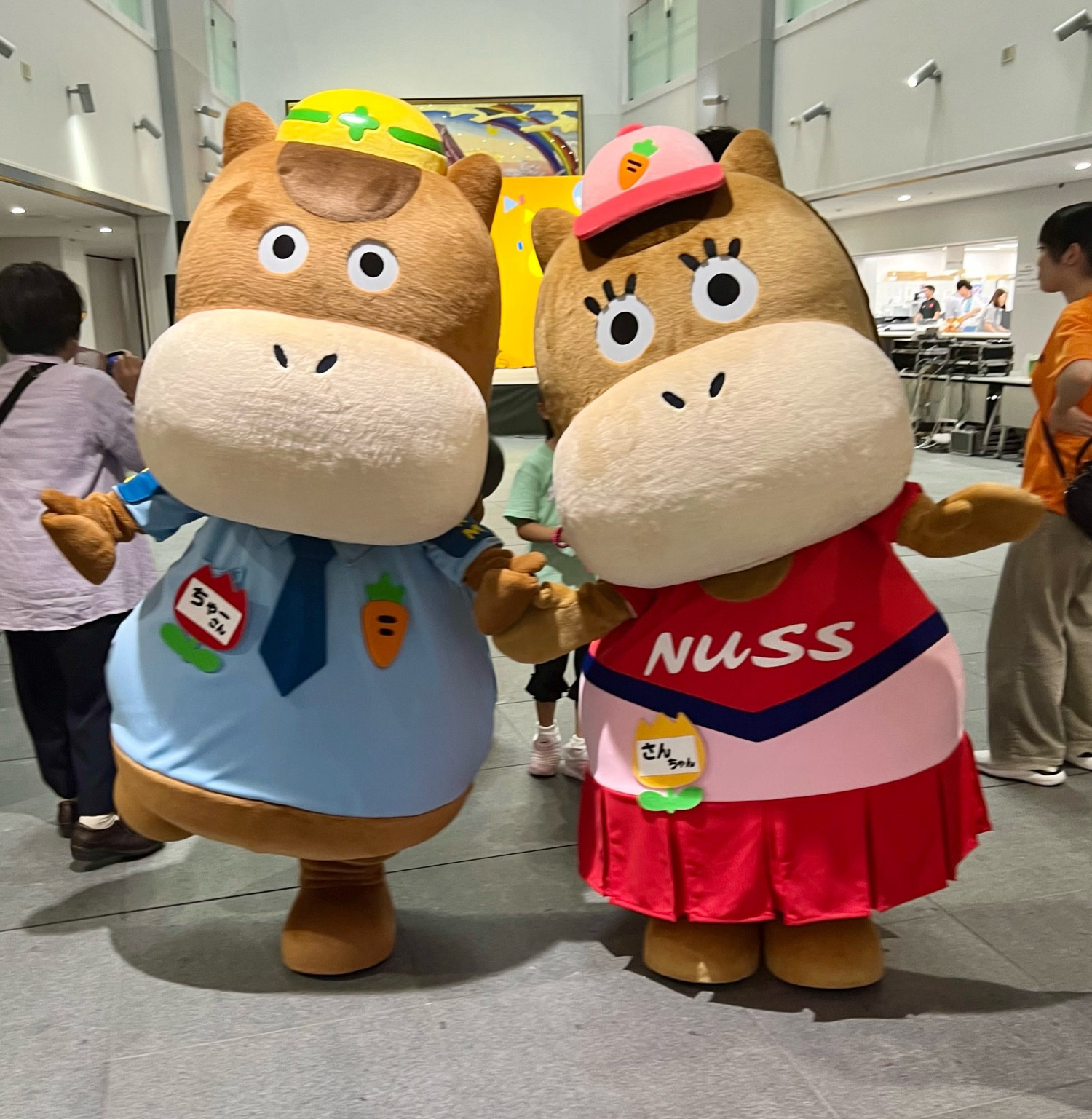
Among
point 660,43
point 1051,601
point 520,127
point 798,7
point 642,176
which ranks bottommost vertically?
point 1051,601

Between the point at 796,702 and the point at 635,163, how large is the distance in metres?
1.05

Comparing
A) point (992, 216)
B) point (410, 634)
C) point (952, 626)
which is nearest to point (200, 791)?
point (410, 634)

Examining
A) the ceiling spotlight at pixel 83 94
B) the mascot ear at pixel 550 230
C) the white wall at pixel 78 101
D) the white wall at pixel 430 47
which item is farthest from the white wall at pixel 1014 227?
the mascot ear at pixel 550 230

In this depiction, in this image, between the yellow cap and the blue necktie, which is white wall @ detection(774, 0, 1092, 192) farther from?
the blue necktie

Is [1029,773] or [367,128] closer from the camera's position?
[367,128]

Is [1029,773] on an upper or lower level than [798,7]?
lower

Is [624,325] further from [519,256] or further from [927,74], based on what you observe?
[519,256]

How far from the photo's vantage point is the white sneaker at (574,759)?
129 inches

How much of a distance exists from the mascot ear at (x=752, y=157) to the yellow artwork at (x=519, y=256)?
8.83 metres

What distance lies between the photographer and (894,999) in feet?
6.88

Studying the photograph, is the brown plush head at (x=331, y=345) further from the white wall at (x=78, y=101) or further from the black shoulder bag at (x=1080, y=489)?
the white wall at (x=78, y=101)

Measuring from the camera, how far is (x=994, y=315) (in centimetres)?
1351

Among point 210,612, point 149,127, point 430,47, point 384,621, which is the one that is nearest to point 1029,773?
point 384,621

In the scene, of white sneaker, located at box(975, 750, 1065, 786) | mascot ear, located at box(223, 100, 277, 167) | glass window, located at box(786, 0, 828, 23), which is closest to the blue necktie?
mascot ear, located at box(223, 100, 277, 167)
